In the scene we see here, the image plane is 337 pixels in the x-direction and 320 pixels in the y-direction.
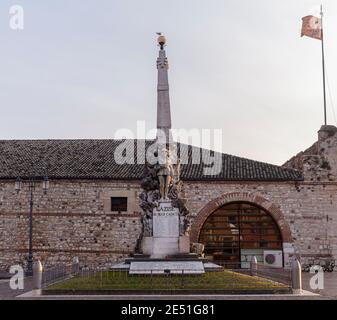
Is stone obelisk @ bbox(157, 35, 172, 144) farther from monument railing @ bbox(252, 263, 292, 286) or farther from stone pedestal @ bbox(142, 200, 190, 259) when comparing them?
monument railing @ bbox(252, 263, 292, 286)

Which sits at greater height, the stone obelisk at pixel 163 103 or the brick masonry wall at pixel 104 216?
the stone obelisk at pixel 163 103

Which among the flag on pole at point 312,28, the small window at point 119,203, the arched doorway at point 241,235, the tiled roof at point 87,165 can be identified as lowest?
the arched doorway at point 241,235

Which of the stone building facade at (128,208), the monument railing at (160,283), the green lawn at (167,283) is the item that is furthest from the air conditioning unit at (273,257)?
the green lawn at (167,283)

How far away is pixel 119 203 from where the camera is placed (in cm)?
2986

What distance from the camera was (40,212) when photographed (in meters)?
29.9

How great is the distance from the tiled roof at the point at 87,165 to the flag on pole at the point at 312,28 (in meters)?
7.94

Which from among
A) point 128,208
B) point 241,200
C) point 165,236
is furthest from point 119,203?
point 165,236

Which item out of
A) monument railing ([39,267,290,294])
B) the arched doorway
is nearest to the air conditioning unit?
the arched doorway

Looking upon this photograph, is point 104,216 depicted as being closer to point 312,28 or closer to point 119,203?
point 119,203

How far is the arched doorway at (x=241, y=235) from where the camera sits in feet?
95.8

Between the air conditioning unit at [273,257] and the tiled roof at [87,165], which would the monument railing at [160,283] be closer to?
the air conditioning unit at [273,257]

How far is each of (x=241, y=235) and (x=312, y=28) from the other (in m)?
12.6
